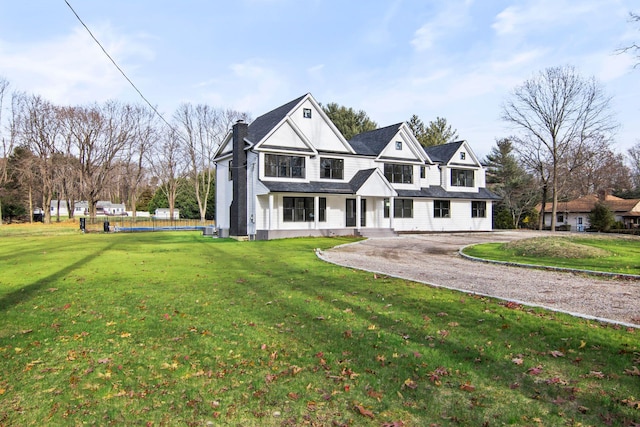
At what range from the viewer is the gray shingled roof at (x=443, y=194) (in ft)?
109

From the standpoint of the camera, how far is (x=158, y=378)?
476 cm

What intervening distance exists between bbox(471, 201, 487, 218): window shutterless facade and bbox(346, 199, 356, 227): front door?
506 inches

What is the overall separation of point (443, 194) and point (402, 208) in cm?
429

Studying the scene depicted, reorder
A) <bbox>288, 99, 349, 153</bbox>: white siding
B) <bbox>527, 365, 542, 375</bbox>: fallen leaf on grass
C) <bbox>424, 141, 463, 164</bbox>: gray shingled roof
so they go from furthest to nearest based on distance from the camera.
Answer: <bbox>424, 141, 463, 164</bbox>: gray shingled roof → <bbox>288, 99, 349, 153</bbox>: white siding → <bbox>527, 365, 542, 375</bbox>: fallen leaf on grass

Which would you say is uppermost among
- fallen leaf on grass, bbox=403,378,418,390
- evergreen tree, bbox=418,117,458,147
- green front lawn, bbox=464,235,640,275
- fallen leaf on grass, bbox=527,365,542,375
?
evergreen tree, bbox=418,117,458,147

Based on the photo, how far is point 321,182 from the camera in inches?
1145

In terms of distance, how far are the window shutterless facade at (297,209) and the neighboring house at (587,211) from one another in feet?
124

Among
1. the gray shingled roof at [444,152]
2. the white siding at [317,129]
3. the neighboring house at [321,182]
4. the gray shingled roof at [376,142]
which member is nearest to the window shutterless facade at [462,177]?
the neighboring house at [321,182]

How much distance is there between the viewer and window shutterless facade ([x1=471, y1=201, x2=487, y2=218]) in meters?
37.1

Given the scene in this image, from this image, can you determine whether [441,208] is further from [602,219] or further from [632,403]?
[632,403]

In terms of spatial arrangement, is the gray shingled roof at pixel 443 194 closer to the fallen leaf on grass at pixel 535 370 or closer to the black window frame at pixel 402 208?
the black window frame at pixel 402 208

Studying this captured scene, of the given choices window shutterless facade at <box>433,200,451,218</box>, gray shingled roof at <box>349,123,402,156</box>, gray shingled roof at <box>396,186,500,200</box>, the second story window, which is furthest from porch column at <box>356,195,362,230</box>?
window shutterless facade at <box>433,200,451,218</box>

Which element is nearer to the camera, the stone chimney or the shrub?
the stone chimney

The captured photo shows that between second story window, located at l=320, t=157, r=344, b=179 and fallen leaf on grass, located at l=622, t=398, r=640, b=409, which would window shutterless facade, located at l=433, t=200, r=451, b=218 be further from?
fallen leaf on grass, located at l=622, t=398, r=640, b=409
